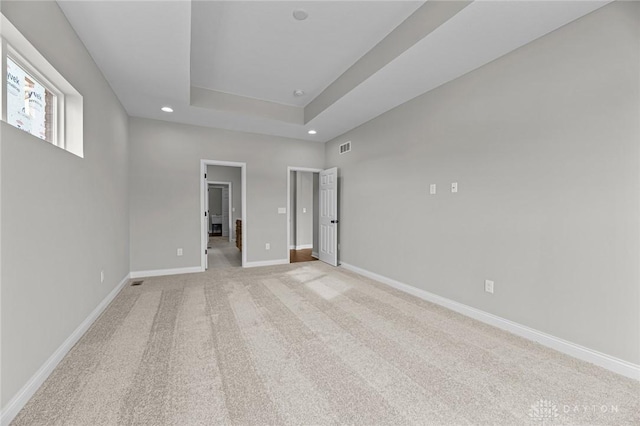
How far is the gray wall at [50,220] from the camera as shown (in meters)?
1.46

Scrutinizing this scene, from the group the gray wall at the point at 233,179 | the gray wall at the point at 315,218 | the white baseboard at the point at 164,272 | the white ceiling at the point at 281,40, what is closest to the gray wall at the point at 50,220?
the white ceiling at the point at 281,40

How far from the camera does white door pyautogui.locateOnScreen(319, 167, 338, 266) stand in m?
5.30

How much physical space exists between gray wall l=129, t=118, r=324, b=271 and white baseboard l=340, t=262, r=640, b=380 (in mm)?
3119

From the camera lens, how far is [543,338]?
227cm

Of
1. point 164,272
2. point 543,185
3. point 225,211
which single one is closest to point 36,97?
point 164,272

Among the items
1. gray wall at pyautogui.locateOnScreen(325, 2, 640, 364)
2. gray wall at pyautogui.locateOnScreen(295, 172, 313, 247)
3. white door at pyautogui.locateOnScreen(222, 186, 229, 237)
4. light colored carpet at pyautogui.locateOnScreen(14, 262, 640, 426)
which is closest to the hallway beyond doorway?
gray wall at pyautogui.locateOnScreen(295, 172, 313, 247)

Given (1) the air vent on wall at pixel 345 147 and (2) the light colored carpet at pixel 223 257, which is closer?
(1) the air vent on wall at pixel 345 147

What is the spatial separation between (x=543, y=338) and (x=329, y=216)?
3.83 meters

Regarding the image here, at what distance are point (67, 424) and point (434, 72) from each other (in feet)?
13.2

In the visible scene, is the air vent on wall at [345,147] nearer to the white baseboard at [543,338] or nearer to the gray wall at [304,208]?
the gray wall at [304,208]

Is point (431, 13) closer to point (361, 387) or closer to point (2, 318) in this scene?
point (361, 387)

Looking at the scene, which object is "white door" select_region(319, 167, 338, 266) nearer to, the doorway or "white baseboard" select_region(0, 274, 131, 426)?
"white baseboard" select_region(0, 274, 131, 426)

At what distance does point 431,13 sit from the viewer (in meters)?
2.23

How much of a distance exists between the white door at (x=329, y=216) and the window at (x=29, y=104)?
403cm
